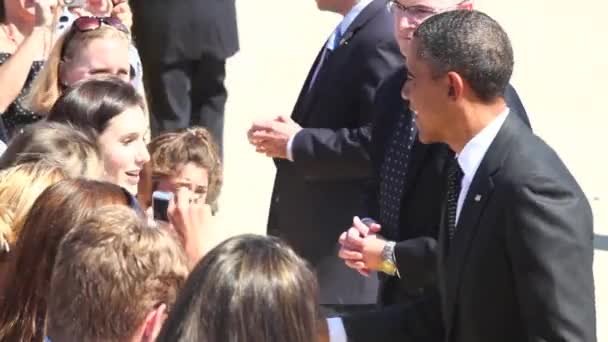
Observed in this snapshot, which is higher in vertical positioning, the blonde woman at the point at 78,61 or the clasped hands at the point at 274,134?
the blonde woman at the point at 78,61

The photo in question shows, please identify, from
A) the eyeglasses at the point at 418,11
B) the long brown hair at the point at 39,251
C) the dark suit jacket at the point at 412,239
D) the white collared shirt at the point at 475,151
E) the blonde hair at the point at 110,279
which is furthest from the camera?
the eyeglasses at the point at 418,11

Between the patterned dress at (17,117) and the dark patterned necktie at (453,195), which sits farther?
the patterned dress at (17,117)

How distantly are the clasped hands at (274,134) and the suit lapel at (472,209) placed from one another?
70.9 inches

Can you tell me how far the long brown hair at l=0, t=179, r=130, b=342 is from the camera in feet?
10.5

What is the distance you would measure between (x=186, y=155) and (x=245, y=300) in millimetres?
3026

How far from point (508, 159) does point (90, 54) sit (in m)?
2.53

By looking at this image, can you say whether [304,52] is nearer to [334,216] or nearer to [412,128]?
[334,216]

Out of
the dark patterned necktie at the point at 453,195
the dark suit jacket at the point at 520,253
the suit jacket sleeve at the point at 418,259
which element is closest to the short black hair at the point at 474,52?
the dark suit jacket at the point at 520,253

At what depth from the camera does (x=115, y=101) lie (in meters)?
4.89

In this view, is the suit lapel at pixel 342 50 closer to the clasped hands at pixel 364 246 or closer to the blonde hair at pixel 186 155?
the blonde hair at pixel 186 155

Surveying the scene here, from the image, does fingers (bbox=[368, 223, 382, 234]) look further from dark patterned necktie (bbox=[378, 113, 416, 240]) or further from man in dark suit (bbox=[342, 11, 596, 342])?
man in dark suit (bbox=[342, 11, 596, 342])

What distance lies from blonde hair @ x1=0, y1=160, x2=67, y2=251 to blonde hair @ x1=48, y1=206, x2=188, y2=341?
0.68 metres

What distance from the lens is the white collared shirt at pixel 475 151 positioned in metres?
3.67

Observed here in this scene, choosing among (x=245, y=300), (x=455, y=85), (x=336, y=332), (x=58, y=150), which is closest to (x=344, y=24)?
(x=58, y=150)
